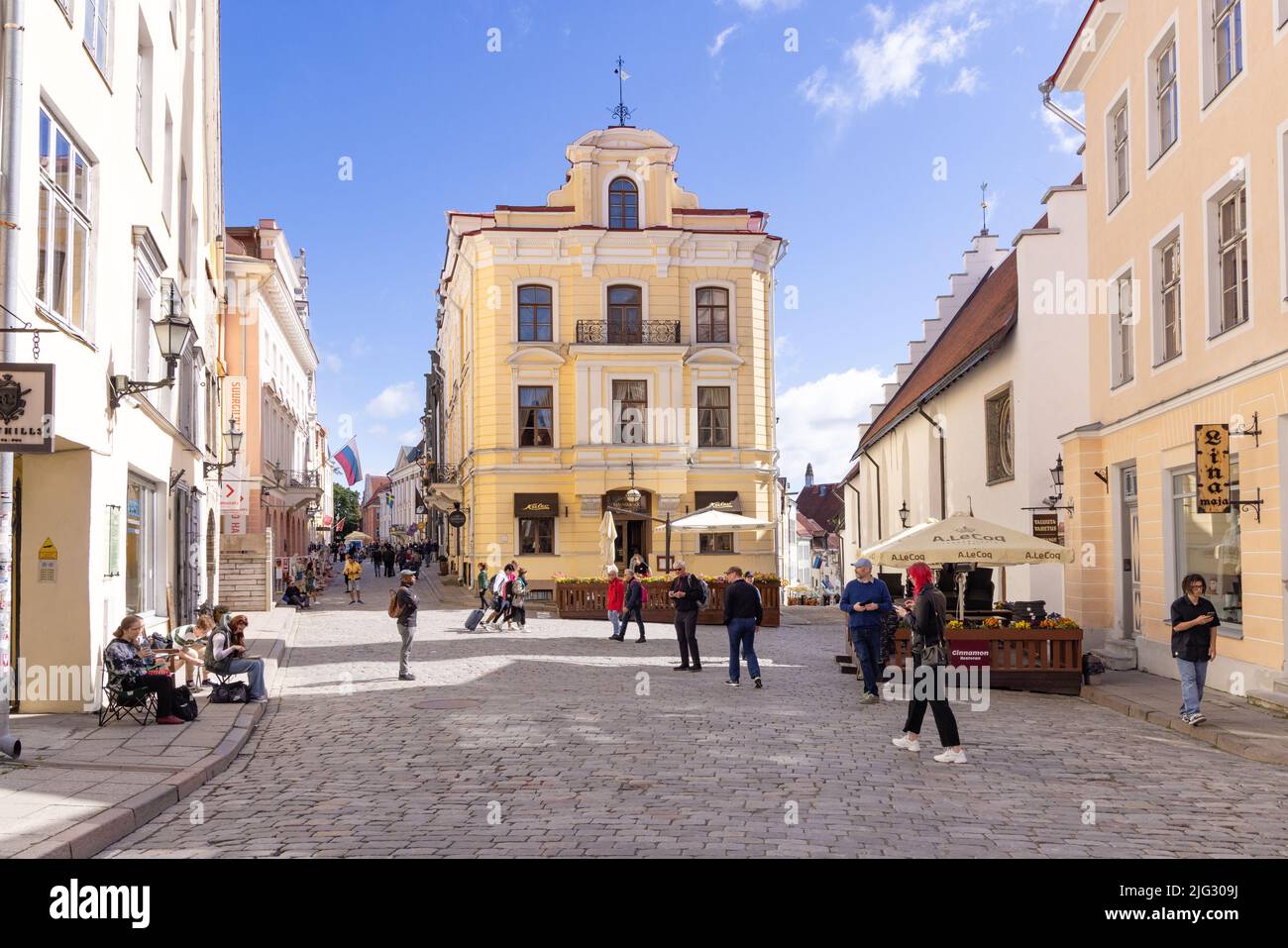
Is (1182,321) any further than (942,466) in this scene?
No

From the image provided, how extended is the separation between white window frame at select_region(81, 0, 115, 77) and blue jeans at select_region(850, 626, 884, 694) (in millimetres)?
10767

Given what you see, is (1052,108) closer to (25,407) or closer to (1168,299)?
(1168,299)

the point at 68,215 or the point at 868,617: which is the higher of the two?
the point at 68,215

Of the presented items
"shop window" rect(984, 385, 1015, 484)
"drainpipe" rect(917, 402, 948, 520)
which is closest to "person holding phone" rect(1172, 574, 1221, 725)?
"shop window" rect(984, 385, 1015, 484)

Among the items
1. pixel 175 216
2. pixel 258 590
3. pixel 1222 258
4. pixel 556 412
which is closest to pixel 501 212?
pixel 556 412

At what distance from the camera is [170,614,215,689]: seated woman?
45.0 feet

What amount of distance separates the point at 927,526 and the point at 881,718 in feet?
16.2

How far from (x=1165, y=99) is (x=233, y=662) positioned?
567 inches

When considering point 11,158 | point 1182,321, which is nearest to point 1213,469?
point 1182,321

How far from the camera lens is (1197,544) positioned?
15.6 metres

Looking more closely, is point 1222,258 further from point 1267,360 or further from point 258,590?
point 258,590

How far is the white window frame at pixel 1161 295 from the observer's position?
16.2 metres

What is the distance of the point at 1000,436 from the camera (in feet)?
79.6

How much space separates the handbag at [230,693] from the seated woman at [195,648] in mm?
337
